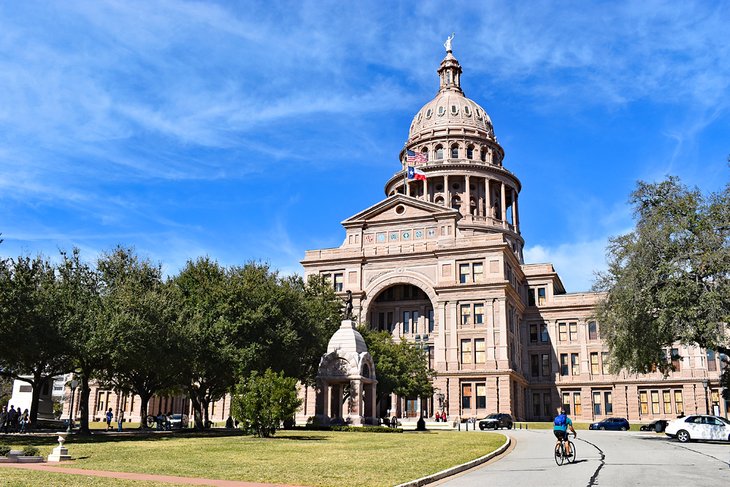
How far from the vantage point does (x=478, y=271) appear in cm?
7506

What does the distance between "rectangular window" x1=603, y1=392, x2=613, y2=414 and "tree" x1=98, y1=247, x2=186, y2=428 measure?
53.8 m

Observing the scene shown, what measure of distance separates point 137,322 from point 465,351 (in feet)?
141

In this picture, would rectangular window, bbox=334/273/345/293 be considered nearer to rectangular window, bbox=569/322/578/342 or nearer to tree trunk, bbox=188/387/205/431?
rectangular window, bbox=569/322/578/342

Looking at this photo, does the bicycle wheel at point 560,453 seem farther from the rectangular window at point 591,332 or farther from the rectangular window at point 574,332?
the rectangular window at point 574,332

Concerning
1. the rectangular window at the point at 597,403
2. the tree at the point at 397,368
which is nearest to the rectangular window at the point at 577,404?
the rectangular window at the point at 597,403

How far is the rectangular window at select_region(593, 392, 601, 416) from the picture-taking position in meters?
80.7

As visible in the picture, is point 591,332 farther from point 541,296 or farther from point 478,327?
point 478,327

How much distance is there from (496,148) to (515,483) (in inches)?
3718

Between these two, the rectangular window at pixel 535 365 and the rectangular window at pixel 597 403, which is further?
the rectangular window at pixel 535 365

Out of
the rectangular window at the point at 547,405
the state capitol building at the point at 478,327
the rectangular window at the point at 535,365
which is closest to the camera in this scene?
the state capitol building at the point at 478,327

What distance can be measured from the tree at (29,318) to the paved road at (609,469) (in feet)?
76.7

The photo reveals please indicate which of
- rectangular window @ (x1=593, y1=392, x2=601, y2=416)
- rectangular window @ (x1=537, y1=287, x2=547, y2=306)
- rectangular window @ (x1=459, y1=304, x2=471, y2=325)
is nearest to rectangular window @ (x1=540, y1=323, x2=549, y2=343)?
rectangular window @ (x1=537, y1=287, x2=547, y2=306)

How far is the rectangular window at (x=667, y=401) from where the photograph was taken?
7756 cm

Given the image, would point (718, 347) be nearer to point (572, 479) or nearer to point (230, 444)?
point (572, 479)
